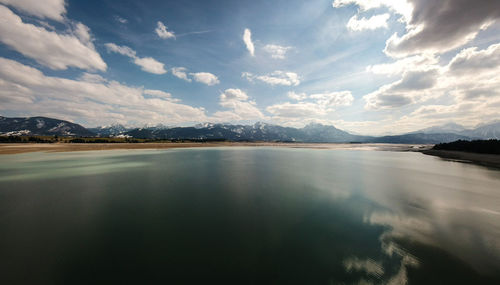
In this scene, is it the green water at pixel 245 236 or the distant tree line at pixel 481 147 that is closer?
the green water at pixel 245 236

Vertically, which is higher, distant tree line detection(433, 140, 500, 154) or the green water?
distant tree line detection(433, 140, 500, 154)

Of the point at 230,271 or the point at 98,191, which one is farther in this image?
the point at 98,191

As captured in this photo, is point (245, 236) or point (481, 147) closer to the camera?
point (245, 236)

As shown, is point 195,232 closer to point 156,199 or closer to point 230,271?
point 230,271

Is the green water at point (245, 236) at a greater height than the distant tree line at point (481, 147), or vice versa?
the distant tree line at point (481, 147)

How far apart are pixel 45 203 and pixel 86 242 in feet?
33.0

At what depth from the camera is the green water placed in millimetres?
6809

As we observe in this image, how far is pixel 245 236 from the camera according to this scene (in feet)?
31.2

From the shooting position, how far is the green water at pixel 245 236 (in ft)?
22.3

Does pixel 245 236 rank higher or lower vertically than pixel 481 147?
lower

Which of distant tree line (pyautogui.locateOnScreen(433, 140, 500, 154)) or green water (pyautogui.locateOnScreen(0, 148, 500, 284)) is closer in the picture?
green water (pyautogui.locateOnScreen(0, 148, 500, 284))

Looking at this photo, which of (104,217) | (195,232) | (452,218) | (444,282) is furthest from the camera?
(452,218)

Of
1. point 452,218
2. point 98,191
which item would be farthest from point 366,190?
point 98,191

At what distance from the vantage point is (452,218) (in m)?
12.3
